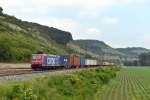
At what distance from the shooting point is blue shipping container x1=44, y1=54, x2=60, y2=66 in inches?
2704

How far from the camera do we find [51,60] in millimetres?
72125

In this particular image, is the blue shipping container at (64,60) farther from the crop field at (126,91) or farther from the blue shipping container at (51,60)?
the crop field at (126,91)

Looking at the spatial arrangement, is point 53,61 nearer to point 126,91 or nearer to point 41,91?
point 126,91

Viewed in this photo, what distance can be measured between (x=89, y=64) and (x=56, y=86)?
91.3 meters

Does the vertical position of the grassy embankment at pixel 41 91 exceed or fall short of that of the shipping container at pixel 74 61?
it falls short

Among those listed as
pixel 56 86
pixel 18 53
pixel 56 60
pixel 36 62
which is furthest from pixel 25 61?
pixel 56 86

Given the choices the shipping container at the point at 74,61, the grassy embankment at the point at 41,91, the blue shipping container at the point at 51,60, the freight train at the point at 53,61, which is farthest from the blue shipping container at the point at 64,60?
the grassy embankment at the point at 41,91

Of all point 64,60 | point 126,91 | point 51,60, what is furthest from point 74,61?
point 126,91

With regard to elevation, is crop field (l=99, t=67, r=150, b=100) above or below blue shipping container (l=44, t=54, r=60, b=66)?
below

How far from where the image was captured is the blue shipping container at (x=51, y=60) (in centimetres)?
6869

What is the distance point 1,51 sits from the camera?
86250 mm

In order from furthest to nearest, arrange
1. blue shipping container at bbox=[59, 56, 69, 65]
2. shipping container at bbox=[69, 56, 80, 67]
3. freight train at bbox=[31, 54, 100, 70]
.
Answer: shipping container at bbox=[69, 56, 80, 67] < blue shipping container at bbox=[59, 56, 69, 65] < freight train at bbox=[31, 54, 100, 70]

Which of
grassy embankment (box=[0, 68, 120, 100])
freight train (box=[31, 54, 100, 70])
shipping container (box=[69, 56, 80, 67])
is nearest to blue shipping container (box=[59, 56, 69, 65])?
freight train (box=[31, 54, 100, 70])

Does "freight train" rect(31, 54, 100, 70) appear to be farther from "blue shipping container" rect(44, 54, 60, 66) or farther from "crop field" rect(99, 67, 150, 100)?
"crop field" rect(99, 67, 150, 100)
